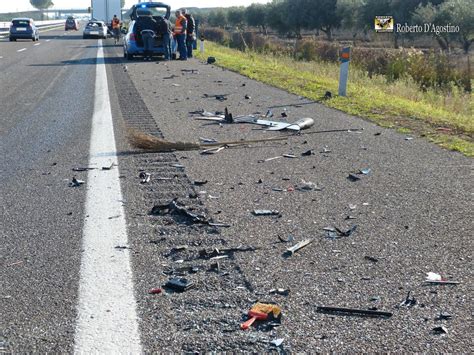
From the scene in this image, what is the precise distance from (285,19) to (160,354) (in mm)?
71346

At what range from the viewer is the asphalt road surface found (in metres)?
3.21

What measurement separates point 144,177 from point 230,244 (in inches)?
83.4

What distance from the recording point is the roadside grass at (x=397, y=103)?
30.3ft

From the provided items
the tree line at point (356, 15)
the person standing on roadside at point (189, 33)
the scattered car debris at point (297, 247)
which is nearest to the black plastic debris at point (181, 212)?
the scattered car debris at point (297, 247)

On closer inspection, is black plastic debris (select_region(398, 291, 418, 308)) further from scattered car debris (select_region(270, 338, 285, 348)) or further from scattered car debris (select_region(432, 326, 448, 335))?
scattered car debris (select_region(270, 338, 285, 348))

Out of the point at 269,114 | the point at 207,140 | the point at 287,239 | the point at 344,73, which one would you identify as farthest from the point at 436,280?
the point at 344,73

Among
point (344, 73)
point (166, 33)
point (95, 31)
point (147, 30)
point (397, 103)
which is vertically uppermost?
point (147, 30)

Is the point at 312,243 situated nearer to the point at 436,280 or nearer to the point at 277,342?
the point at 436,280

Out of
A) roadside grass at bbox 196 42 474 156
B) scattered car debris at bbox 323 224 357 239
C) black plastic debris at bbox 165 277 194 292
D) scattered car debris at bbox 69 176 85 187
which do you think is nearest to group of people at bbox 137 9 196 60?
roadside grass at bbox 196 42 474 156

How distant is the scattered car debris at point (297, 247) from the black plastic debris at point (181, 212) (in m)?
0.65

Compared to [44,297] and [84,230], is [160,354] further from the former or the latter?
[84,230]

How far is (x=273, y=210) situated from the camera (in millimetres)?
5285

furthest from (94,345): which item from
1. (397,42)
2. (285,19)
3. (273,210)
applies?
(285,19)

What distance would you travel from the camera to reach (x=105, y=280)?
3.81 metres
